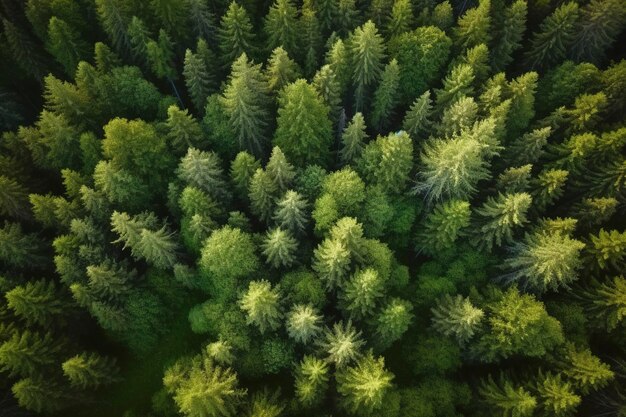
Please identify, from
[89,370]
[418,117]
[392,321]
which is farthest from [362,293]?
[89,370]

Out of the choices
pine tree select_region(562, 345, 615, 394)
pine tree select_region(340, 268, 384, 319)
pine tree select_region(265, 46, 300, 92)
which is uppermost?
pine tree select_region(265, 46, 300, 92)

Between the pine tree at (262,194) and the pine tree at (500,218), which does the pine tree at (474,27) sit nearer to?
the pine tree at (500,218)


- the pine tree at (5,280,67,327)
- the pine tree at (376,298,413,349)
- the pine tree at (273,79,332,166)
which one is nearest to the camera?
the pine tree at (5,280,67,327)

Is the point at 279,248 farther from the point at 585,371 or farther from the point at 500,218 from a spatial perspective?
the point at 585,371

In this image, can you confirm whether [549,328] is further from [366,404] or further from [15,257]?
[15,257]

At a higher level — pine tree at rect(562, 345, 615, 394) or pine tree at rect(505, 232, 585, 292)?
pine tree at rect(505, 232, 585, 292)

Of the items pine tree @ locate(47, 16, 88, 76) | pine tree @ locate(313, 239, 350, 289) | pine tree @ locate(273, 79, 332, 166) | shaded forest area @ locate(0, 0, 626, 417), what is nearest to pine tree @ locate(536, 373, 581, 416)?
shaded forest area @ locate(0, 0, 626, 417)

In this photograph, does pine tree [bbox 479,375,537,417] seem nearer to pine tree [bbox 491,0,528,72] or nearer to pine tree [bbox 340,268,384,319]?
pine tree [bbox 340,268,384,319]

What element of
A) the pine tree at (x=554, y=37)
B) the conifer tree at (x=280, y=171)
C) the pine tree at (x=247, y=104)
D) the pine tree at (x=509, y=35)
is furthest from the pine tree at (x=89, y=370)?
the pine tree at (x=554, y=37)
